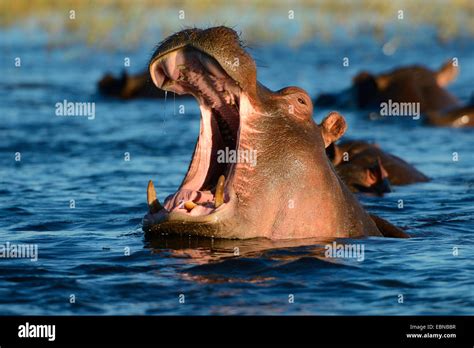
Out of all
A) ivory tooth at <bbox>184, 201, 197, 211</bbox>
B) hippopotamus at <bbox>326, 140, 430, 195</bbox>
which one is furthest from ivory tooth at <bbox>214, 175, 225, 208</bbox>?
hippopotamus at <bbox>326, 140, 430, 195</bbox>

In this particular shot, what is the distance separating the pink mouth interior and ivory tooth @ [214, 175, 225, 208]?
0.08 metres

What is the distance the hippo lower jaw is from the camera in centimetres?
805

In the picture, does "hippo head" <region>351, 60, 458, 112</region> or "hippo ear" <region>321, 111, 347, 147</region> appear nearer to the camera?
"hippo ear" <region>321, 111, 347, 147</region>

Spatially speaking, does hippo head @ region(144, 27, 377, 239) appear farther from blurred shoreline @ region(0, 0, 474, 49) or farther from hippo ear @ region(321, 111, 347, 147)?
blurred shoreline @ region(0, 0, 474, 49)

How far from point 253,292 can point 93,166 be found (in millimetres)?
6946

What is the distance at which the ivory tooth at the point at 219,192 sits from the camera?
26.0 feet

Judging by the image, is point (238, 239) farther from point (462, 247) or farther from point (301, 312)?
point (462, 247)

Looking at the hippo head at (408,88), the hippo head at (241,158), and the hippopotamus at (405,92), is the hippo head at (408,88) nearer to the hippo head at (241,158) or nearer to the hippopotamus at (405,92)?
the hippopotamus at (405,92)

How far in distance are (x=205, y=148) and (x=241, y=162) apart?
1.44 ft

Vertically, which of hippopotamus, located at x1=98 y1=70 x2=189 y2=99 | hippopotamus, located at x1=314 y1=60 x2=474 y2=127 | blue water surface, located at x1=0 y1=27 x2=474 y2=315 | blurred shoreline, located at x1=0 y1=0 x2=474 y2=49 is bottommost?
blue water surface, located at x1=0 y1=27 x2=474 y2=315

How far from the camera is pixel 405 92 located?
17922mm

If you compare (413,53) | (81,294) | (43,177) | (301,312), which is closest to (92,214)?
(43,177)

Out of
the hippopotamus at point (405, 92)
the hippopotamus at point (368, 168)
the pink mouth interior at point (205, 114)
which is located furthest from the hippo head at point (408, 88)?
the pink mouth interior at point (205, 114)

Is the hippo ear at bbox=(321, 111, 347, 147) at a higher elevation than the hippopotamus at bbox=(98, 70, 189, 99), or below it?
below
